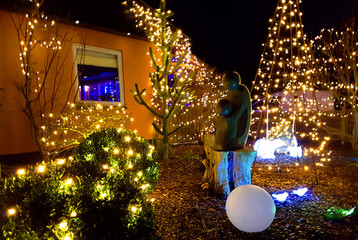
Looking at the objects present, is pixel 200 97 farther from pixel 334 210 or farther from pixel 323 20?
pixel 334 210

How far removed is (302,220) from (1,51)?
7.25 meters

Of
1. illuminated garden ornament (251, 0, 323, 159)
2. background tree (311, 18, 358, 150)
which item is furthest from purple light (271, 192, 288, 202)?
background tree (311, 18, 358, 150)

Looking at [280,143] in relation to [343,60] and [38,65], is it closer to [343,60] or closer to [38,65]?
[343,60]

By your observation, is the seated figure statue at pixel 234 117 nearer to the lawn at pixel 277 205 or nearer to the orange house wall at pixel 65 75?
the lawn at pixel 277 205

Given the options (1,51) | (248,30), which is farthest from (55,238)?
(248,30)

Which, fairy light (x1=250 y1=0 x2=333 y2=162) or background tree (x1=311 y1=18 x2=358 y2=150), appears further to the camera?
background tree (x1=311 y1=18 x2=358 y2=150)

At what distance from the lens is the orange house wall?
636 cm

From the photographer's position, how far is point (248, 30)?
1753 centimetres

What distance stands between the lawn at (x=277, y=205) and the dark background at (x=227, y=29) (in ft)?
32.5

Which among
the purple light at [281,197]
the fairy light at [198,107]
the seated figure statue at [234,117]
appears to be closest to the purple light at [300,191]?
the purple light at [281,197]

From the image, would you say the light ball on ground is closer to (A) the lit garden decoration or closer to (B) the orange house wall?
(A) the lit garden decoration

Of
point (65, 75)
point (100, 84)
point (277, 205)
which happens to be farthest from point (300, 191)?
point (100, 84)

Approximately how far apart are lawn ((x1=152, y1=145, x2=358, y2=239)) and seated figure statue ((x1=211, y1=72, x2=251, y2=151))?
1.02m

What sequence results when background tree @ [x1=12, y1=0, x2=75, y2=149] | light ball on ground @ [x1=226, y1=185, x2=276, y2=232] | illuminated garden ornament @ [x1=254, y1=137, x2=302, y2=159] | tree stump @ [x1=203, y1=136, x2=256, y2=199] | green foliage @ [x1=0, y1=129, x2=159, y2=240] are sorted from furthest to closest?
1. illuminated garden ornament @ [x1=254, y1=137, x2=302, y2=159]
2. background tree @ [x1=12, y1=0, x2=75, y2=149]
3. tree stump @ [x1=203, y1=136, x2=256, y2=199]
4. light ball on ground @ [x1=226, y1=185, x2=276, y2=232]
5. green foliage @ [x1=0, y1=129, x2=159, y2=240]
